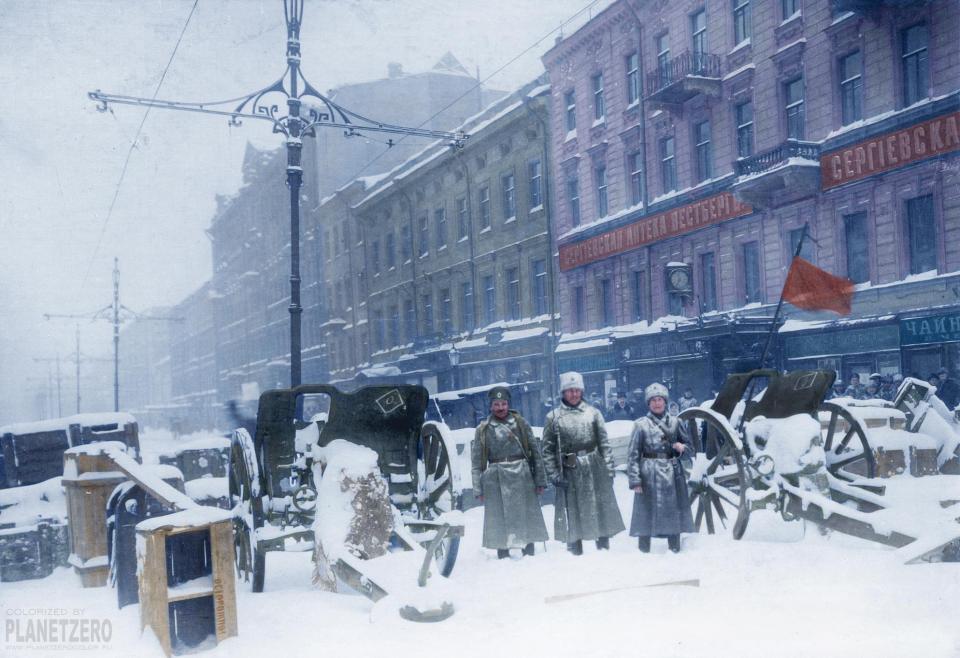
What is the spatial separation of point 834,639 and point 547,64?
6.01 m

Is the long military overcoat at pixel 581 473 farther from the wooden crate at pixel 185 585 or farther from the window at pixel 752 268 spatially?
the window at pixel 752 268

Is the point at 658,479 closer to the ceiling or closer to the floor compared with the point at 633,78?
closer to the floor

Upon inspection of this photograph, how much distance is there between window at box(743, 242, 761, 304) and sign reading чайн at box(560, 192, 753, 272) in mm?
380

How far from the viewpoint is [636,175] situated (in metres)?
9.59

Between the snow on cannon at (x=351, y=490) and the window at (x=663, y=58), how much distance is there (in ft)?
16.0

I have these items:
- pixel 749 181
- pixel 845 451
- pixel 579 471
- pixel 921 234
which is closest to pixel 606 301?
pixel 749 181

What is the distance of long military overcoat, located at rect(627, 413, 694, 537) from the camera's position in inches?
211

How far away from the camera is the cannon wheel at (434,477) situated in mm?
5182

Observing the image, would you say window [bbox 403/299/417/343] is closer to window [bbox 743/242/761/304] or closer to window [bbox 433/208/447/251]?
window [bbox 433/208/447/251]

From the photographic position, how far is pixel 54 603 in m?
4.42

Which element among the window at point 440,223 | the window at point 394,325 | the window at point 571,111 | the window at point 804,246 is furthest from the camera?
the window at point 440,223

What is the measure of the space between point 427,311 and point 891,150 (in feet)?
15.9

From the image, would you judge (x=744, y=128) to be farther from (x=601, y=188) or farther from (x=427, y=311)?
(x=427, y=311)

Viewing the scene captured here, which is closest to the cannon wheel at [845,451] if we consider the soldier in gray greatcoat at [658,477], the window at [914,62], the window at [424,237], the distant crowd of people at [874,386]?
the soldier in gray greatcoat at [658,477]
